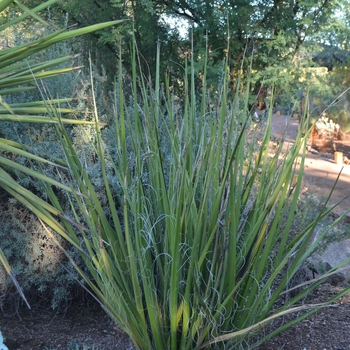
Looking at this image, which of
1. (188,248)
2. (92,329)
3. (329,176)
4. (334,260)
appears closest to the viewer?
(188,248)

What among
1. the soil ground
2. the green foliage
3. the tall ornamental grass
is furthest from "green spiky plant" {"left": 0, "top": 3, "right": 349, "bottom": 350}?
the green foliage

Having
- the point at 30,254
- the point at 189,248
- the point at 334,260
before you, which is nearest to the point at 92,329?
the point at 30,254

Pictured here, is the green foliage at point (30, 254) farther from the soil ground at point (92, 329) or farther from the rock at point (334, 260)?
the rock at point (334, 260)

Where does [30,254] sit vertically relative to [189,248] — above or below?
below

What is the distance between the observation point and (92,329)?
386 centimetres

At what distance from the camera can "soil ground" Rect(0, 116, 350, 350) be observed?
3504 millimetres

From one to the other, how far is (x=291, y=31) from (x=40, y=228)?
20.0ft

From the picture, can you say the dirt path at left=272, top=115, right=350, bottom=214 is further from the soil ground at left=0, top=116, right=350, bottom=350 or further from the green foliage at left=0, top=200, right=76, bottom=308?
the green foliage at left=0, top=200, right=76, bottom=308

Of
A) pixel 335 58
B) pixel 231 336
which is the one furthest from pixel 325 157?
pixel 231 336

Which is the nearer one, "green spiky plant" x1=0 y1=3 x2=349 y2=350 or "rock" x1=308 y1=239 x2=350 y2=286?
"green spiky plant" x1=0 y1=3 x2=349 y2=350

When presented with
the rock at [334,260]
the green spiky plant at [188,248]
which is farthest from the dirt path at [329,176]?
the green spiky plant at [188,248]

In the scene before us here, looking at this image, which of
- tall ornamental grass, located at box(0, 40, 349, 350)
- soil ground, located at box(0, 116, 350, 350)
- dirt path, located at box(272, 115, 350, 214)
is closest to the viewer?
tall ornamental grass, located at box(0, 40, 349, 350)

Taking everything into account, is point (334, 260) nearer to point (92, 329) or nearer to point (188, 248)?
point (92, 329)

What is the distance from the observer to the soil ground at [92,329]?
350 cm
